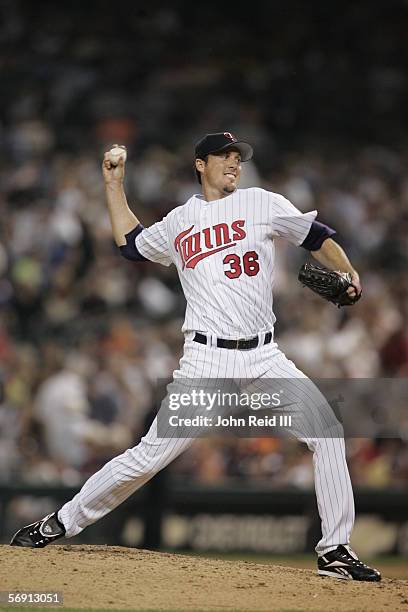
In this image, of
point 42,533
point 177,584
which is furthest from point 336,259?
point 42,533

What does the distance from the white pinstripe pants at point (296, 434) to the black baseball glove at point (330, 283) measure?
11.8 inches

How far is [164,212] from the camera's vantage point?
37.2 ft

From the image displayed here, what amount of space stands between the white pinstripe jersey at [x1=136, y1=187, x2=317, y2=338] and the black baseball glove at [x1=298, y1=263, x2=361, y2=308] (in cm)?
14

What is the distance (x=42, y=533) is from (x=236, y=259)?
1.43 metres

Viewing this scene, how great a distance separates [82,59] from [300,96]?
249cm

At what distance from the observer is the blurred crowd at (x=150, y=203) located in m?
8.84

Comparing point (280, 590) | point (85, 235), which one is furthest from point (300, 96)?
point (280, 590)

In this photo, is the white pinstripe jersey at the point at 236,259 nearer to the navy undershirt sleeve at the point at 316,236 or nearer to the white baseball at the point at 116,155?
the navy undershirt sleeve at the point at 316,236

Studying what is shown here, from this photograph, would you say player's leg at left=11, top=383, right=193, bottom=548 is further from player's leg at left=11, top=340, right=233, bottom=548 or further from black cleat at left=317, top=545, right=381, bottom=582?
black cleat at left=317, top=545, right=381, bottom=582

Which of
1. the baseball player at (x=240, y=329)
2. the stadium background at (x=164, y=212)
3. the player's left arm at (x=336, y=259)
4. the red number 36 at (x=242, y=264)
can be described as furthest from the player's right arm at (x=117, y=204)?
the stadium background at (x=164, y=212)

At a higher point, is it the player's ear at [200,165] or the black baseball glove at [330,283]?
the player's ear at [200,165]

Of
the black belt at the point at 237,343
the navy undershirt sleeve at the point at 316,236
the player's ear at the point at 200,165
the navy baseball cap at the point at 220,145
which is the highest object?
the navy baseball cap at the point at 220,145

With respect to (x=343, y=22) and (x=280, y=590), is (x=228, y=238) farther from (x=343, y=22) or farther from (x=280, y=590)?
(x=343, y=22)

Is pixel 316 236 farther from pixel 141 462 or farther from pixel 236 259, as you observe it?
pixel 141 462
